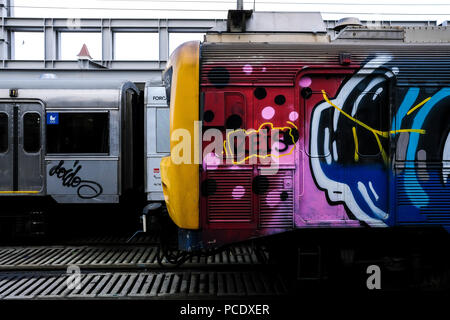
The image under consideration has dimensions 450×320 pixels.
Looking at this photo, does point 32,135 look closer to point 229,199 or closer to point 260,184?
point 229,199

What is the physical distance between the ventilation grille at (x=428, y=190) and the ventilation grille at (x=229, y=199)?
1.81 m

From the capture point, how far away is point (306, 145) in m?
4.61

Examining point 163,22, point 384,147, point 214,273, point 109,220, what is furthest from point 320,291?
point 163,22

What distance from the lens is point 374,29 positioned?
16.9ft

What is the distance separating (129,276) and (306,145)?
3469mm

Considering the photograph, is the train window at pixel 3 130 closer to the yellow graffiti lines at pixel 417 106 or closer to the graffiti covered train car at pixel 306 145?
the graffiti covered train car at pixel 306 145

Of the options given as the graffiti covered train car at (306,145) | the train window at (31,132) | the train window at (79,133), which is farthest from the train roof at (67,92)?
the graffiti covered train car at (306,145)

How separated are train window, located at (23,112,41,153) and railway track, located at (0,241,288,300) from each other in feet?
6.97

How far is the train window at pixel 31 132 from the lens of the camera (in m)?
8.10

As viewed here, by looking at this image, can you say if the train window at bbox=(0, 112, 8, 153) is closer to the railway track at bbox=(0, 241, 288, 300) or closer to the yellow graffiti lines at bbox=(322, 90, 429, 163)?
the railway track at bbox=(0, 241, 288, 300)

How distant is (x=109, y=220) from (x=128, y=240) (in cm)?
200
